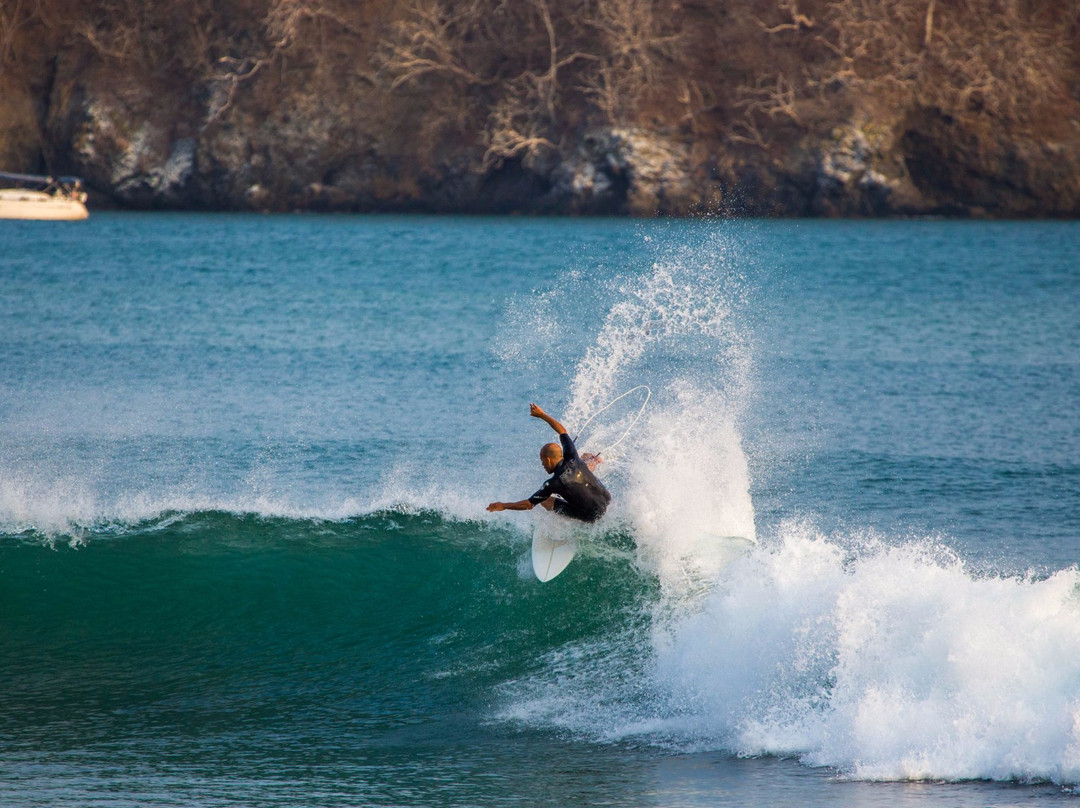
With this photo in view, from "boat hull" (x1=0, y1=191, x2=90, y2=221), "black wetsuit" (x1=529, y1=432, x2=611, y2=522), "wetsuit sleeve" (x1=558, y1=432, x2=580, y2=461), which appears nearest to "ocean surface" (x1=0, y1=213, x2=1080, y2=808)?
"black wetsuit" (x1=529, y1=432, x2=611, y2=522)

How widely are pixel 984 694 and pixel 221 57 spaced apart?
2465 inches

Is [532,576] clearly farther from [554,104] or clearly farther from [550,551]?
[554,104]

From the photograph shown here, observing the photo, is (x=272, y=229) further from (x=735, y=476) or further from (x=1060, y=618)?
(x=1060, y=618)

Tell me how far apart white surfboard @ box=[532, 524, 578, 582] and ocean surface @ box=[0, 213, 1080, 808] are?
280 mm

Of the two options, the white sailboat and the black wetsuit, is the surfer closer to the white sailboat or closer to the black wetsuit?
the black wetsuit

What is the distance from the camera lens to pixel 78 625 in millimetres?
11070

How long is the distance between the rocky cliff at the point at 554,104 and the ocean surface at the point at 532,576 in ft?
107

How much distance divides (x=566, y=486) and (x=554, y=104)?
50930 mm

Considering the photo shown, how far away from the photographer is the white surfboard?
10875mm

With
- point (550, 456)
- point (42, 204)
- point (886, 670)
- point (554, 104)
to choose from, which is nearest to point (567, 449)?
point (550, 456)

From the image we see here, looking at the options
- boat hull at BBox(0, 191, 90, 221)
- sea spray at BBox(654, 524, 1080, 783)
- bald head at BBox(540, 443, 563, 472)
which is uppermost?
boat hull at BBox(0, 191, 90, 221)

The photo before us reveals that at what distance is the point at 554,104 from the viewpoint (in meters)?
58.3

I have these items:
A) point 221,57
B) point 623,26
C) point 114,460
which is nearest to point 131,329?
point 114,460

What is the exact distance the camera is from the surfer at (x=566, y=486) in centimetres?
968
